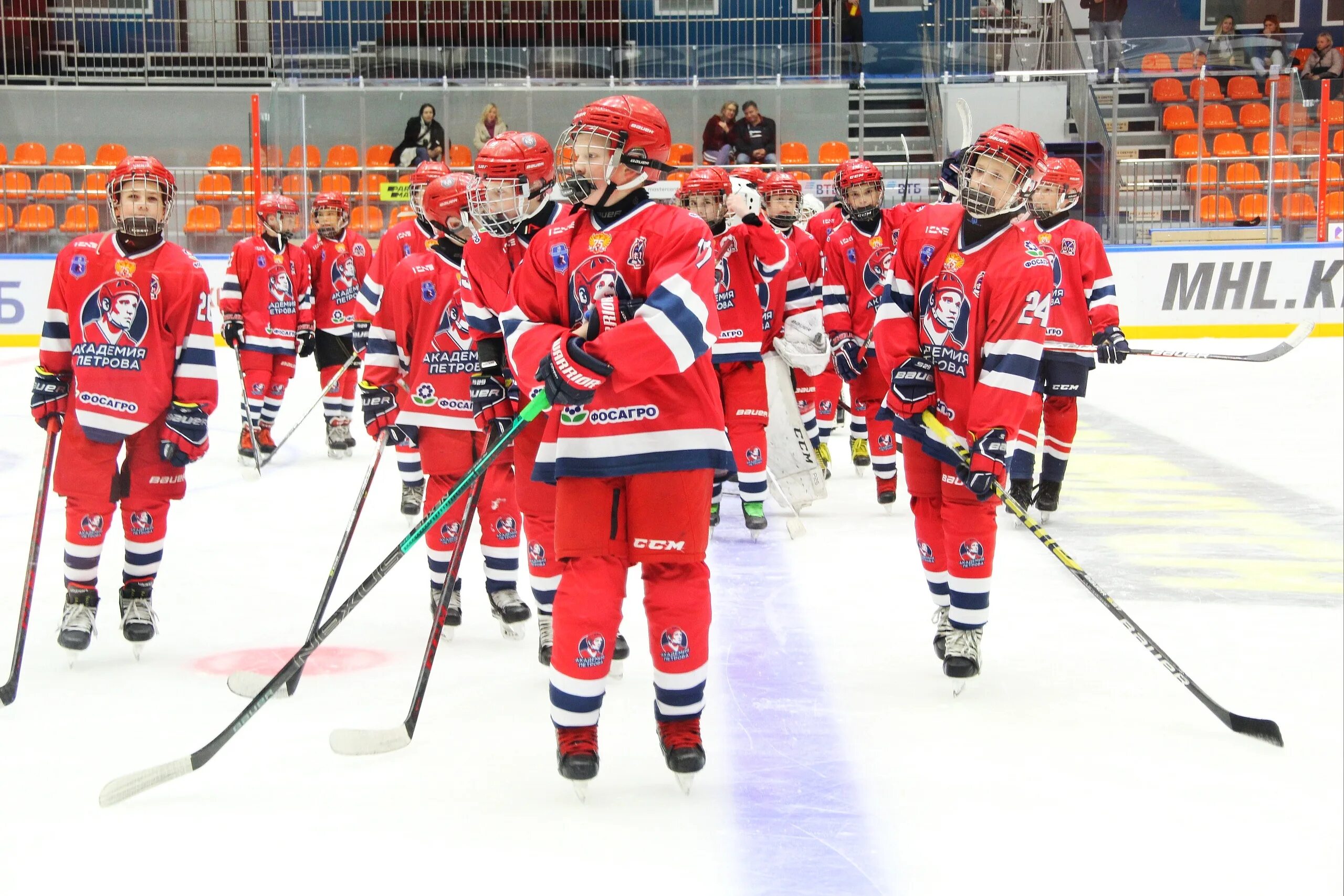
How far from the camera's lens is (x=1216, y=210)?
12234 millimetres

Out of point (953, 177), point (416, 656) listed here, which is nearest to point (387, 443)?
point (416, 656)

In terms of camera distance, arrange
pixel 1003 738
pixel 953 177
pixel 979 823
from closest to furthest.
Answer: pixel 979 823 → pixel 1003 738 → pixel 953 177

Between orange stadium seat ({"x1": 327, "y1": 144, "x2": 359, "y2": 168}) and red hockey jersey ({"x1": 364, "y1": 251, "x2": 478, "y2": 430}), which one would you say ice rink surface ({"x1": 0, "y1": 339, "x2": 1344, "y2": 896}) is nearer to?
red hockey jersey ({"x1": 364, "y1": 251, "x2": 478, "y2": 430})

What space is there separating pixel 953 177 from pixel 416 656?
1993 mm

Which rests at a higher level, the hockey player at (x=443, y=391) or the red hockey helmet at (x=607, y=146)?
the red hockey helmet at (x=607, y=146)

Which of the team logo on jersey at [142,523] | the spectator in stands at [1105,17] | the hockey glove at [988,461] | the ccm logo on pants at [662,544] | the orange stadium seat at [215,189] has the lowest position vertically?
the team logo on jersey at [142,523]

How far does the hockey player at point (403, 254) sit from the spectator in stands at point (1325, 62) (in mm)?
12568

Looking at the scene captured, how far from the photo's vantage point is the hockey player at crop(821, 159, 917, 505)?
5.92 meters

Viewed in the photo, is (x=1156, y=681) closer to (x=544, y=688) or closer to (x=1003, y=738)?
(x=1003, y=738)

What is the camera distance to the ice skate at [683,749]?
110 inches


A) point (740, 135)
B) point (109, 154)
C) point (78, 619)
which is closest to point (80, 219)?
point (109, 154)

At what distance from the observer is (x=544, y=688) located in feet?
11.7

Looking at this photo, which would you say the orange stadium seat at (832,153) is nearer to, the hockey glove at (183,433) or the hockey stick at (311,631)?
the hockey stick at (311,631)

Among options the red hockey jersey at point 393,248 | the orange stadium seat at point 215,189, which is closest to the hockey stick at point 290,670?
the red hockey jersey at point 393,248
